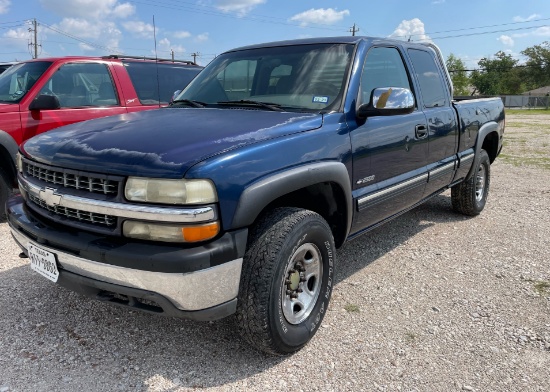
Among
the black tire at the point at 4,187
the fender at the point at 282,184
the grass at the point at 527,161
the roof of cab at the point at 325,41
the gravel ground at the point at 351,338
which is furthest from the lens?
the grass at the point at 527,161

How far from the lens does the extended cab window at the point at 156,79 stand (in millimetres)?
5961

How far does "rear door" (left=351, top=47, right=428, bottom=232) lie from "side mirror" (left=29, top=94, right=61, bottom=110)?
11.3ft

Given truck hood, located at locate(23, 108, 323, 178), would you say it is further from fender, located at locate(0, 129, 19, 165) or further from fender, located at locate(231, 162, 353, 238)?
fender, located at locate(0, 129, 19, 165)

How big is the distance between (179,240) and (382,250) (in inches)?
107

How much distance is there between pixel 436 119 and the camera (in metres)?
4.14

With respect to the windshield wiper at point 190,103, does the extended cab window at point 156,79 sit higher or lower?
higher

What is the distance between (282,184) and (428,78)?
8.41ft

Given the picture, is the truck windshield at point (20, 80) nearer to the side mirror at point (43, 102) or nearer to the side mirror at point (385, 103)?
the side mirror at point (43, 102)

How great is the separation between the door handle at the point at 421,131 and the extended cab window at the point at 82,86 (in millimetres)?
3693

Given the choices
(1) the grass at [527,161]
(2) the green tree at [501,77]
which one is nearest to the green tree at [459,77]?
(2) the green tree at [501,77]

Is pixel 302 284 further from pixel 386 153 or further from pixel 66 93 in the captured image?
pixel 66 93

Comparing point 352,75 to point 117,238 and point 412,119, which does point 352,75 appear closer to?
point 412,119

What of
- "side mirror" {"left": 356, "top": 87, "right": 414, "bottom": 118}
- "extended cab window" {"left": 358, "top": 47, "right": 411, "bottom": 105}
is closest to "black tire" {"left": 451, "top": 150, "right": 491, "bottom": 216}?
"extended cab window" {"left": 358, "top": 47, "right": 411, "bottom": 105}

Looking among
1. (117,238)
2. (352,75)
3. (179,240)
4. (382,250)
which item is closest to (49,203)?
(117,238)
